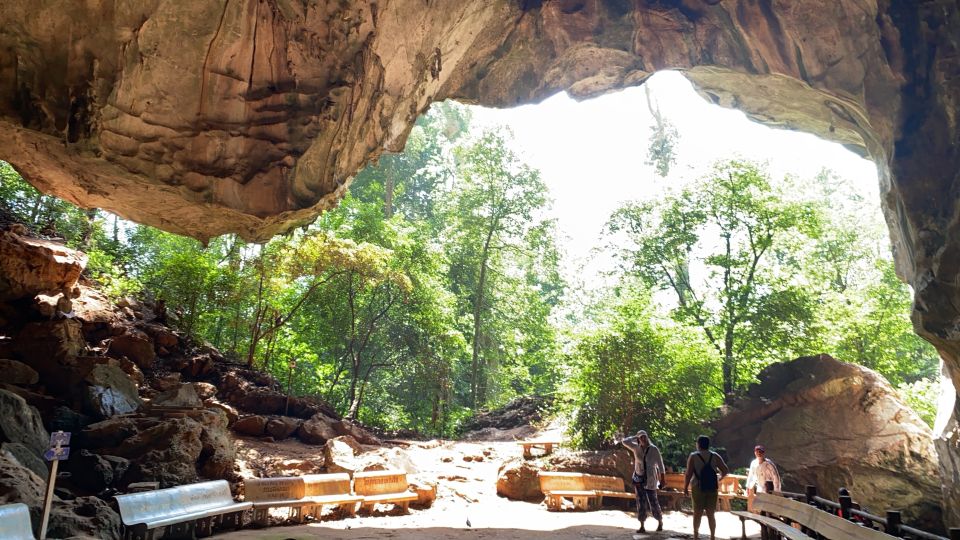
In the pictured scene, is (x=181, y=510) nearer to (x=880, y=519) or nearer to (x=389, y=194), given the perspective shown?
(x=880, y=519)

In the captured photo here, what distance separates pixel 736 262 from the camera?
19.0 m

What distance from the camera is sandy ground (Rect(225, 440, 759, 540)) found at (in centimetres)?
823

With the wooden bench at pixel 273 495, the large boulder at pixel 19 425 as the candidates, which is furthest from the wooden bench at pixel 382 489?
the large boulder at pixel 19 425

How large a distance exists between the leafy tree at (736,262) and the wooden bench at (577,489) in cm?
679

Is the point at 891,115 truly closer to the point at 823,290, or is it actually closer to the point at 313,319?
the point at 823,290

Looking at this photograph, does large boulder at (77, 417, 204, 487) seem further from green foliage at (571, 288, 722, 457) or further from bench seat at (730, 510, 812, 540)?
green foliage at (571, 288, 722, 457)

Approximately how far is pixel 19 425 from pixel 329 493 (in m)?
4.10

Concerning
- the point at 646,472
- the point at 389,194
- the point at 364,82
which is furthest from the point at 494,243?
the point at 646,472

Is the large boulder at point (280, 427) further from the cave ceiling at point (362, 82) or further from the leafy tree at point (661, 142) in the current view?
the leafy tree at point (661, 142)

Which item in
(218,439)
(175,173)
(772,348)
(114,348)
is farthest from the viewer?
(772,348)

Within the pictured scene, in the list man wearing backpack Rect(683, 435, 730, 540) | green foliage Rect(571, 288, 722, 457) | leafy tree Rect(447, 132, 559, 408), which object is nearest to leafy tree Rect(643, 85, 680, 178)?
leafy tree Rect(447, 132, 559, 408)

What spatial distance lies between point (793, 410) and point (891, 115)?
26.6 feet

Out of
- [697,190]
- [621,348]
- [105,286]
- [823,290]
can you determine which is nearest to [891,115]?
[621,348]

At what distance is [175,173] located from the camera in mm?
8383
